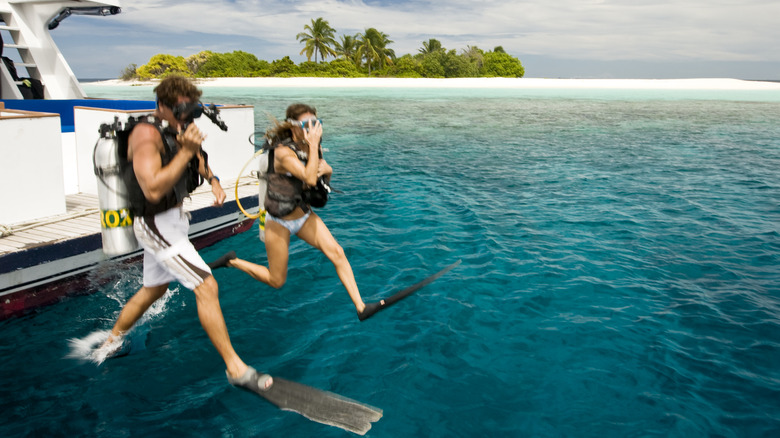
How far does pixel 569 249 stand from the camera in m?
9.04

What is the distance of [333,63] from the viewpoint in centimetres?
9375

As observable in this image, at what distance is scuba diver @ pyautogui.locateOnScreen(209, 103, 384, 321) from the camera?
15.8 feet

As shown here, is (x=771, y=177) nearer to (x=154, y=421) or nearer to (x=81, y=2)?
(x=154, y=421)

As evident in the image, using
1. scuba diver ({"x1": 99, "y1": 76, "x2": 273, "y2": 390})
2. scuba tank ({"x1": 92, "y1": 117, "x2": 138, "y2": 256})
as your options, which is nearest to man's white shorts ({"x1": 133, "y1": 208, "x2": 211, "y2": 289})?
scuba diver ({"x1": 99, "y1": 76, "x2": 273, "y2": 390})

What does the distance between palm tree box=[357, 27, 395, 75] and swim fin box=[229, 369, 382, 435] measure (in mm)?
94947

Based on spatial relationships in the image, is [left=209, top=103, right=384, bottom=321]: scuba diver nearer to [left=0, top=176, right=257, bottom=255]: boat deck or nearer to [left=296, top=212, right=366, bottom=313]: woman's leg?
[left=296, top=212, right=366, bottom=313]: woman's leg

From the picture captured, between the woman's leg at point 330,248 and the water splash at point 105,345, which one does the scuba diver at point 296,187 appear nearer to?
the woman's leg at point 330,248

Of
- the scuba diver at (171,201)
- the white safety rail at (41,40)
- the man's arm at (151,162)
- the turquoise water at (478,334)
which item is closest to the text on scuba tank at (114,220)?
the scuba diver at (171,201)

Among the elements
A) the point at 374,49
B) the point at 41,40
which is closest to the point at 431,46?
the point at 374,49

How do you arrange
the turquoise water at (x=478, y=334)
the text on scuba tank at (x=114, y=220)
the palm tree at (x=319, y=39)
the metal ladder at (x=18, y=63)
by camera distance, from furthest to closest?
the palm tree at (x=319, y=39) → the metal ladder at (x=18, y=63) → the text on scuba tank at (x=114, y=220) → the turquoise water at (x=478, y=334)

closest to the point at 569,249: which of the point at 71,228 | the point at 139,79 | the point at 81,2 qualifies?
the point at 71,228

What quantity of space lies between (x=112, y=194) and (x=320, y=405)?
2.72 m

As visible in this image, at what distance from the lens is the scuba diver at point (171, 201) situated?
13.3 feet

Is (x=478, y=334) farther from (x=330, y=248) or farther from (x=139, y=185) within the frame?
(x=139, y=185)
